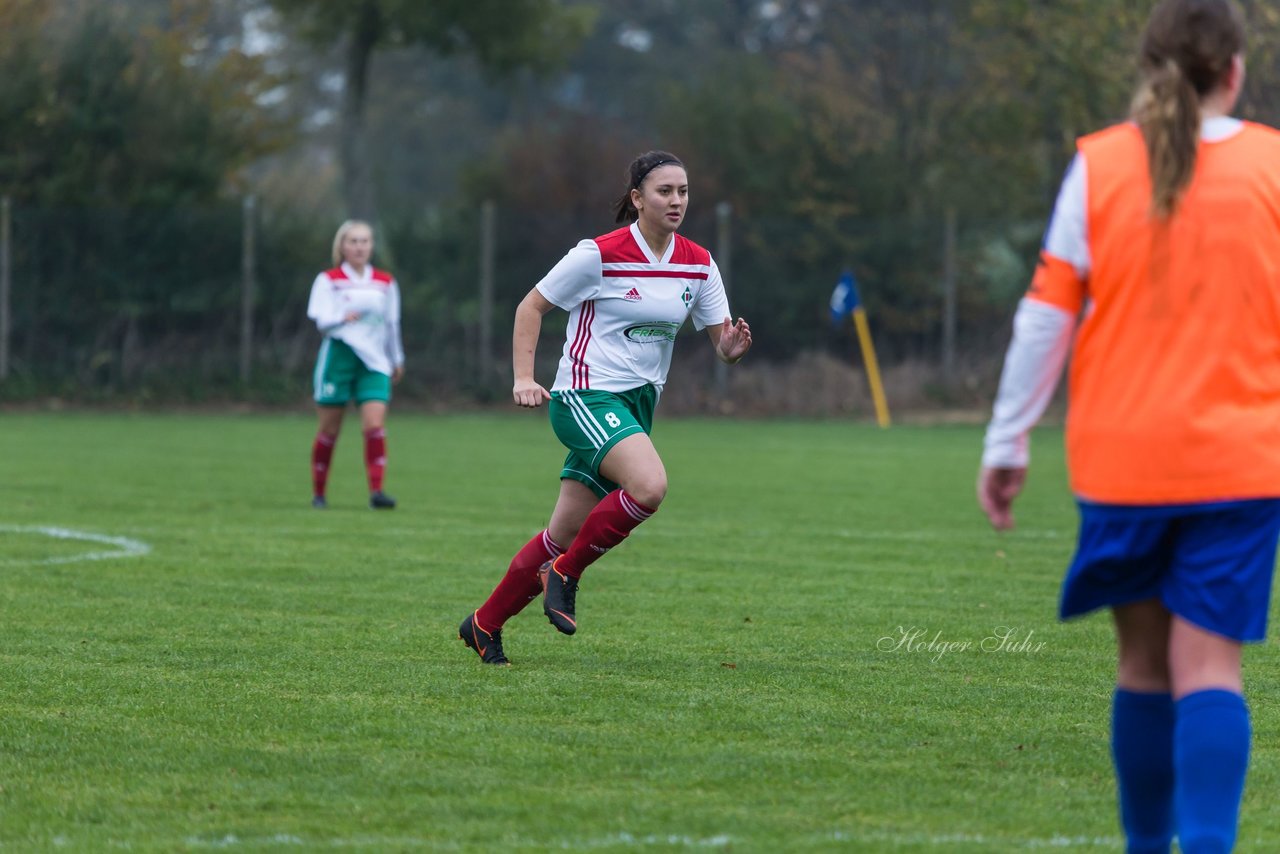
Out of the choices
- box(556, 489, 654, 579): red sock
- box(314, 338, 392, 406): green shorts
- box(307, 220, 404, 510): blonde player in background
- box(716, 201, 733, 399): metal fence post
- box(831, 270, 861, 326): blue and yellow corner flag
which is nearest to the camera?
box(556, 489, 654, 579): red sock

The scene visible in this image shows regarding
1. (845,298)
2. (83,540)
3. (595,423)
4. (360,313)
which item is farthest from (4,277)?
(595,423)


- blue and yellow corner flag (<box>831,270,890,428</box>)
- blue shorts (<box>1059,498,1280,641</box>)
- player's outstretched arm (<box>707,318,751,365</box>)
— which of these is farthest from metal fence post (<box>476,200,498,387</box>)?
blue shorts (<box>1059,498,1280,641</box>)

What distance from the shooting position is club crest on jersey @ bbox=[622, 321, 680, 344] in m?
6.09

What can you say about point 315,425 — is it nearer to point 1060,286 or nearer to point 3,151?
point 3,151

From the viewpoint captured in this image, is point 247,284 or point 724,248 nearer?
point 247,284

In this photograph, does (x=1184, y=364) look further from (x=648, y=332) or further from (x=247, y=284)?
(x=247, y=284)

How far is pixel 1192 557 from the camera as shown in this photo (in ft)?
10.7

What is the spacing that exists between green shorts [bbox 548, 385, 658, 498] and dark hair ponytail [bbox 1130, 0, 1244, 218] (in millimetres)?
2932

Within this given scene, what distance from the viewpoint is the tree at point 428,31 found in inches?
1227

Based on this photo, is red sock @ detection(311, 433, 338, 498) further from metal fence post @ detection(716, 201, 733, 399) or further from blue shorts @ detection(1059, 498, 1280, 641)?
metal fence post @ detection(716, 201, 733, 399)

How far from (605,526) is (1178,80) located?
313cm

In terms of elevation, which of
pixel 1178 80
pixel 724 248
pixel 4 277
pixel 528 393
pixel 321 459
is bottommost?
pixel 321 459

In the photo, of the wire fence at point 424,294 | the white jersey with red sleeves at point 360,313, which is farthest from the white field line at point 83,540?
the wire fence at point 424,294

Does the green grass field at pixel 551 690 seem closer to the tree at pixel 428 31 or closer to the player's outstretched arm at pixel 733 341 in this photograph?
the player's outstretched arm at pixel 733 341
